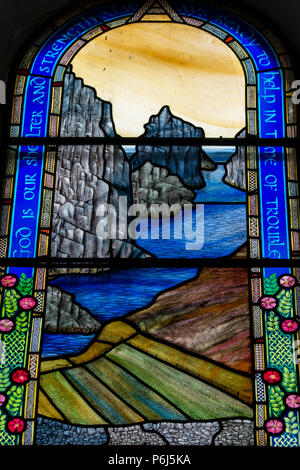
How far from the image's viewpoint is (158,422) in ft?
15.0

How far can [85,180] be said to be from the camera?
5.17 m

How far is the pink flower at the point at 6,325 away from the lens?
15.7 ft

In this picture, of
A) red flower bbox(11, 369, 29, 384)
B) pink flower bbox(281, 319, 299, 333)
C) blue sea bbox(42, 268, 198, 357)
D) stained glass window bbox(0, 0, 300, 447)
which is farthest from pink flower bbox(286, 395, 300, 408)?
red flower bbox(11, 369, 29, 384)

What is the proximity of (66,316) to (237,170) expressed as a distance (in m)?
1.22

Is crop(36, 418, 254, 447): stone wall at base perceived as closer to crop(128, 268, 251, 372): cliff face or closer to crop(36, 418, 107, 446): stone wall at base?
crop(36, 418, 107, 446): stone wall at base

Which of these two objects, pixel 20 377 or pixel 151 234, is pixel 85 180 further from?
pixel 20 377

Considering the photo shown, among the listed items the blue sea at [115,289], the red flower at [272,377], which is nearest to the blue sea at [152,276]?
the blue sea at [115,289]

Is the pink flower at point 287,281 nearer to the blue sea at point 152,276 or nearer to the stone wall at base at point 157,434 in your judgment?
the blue sea at point 152,276

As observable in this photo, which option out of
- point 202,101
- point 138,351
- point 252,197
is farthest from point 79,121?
point 138,351

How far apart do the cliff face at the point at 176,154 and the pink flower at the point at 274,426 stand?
52.0 inches

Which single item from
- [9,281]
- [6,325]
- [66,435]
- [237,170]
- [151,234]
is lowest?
[66,435]

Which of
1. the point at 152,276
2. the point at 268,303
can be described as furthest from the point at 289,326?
the point at 152,276
